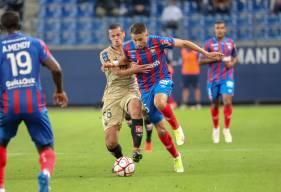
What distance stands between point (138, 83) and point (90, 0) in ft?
56.8

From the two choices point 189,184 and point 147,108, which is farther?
point 147,108

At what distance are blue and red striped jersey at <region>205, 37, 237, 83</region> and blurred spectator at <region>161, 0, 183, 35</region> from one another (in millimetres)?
10304

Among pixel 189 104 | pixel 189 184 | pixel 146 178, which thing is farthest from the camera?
pixel 189 104

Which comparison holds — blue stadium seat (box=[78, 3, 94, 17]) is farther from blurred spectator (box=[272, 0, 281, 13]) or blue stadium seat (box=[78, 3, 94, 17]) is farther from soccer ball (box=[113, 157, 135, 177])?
soccer ball (box=[113, 157, 135, 177])

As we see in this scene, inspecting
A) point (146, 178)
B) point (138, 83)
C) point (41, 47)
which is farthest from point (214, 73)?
point (41, 47)

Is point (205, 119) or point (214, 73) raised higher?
point (214, 73)

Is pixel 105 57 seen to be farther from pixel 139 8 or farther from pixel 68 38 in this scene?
pixel 139 8

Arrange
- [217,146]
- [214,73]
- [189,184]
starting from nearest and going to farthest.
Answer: [189,184], [217,146], [214,73]

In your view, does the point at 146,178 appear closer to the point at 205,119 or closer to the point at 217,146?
the point at 217,146

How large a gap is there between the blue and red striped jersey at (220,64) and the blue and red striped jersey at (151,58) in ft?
15.1

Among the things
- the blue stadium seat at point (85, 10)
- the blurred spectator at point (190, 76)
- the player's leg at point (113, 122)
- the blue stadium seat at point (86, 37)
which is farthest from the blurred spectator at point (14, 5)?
the player's leg at point (113, 122)

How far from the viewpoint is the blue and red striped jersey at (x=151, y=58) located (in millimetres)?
11414

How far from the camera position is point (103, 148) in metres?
15.2

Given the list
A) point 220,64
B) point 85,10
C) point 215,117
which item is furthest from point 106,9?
point 215,117
